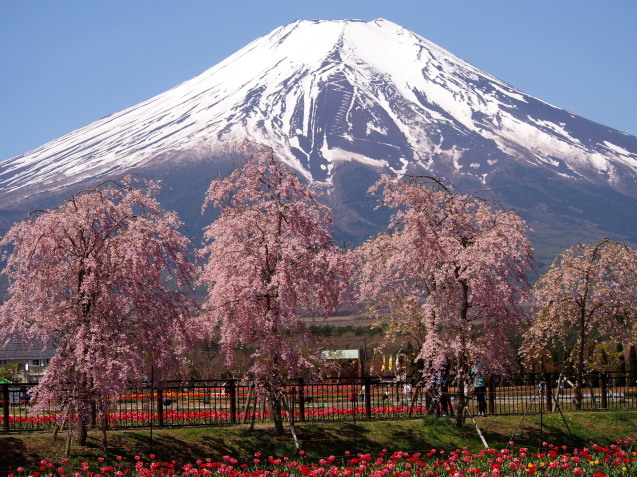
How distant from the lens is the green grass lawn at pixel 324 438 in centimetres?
2131

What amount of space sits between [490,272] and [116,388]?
417 inches

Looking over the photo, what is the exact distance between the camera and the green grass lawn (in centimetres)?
2131

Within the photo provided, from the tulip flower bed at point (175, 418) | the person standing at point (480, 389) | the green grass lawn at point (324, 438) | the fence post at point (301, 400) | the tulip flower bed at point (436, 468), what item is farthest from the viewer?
the person standing at point (480, 389)

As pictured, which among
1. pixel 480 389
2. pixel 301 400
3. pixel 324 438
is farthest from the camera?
pixel 480 389

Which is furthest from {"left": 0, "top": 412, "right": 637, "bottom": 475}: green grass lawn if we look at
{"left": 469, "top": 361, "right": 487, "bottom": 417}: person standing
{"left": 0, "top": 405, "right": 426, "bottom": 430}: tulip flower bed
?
{"left": 0, "top": 405, "right": 426, "bottom": 430}: tulip flower bed

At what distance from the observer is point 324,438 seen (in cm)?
2417

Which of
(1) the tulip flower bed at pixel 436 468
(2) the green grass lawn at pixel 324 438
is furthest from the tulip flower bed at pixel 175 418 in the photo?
(1) the tulip flower bed at pixel 436 468

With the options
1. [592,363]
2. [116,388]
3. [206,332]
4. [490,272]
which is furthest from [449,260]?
[592,363]

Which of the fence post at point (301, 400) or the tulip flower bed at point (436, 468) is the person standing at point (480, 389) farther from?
the tulip flower bed at point (436, 468)

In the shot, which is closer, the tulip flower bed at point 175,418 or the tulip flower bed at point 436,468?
the tulip flower bed at point 436,468

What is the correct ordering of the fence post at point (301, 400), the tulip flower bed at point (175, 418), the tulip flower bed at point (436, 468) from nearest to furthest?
the tulip flower bed at point (436, 468), the tulip flower bed at point (175, 418), the fence post at point (301, 400)

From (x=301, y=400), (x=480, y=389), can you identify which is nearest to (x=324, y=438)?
(x=301, y=400)

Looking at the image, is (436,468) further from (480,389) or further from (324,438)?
(480,389)

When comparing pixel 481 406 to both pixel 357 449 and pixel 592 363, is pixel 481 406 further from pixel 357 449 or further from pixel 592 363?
pixel 592 363
